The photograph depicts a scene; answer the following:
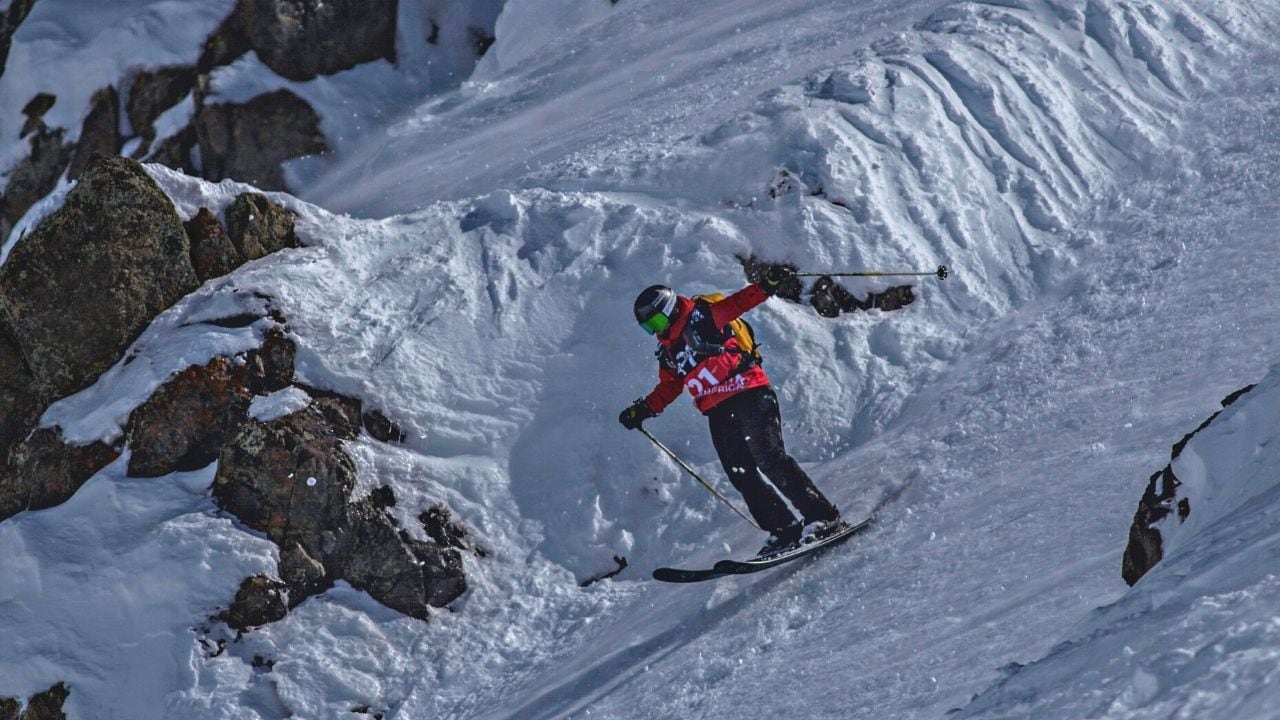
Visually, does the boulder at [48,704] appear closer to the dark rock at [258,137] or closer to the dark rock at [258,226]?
the dark rock at [258,226]

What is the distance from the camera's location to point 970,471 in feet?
28.2

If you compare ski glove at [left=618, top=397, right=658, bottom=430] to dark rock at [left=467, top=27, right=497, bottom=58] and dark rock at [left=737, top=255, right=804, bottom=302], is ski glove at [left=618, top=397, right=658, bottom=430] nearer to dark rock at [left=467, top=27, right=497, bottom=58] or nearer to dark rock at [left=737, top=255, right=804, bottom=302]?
dark rock at [left=737, top=255, right=804, bottom=302]

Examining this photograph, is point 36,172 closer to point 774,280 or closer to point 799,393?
point 799,393

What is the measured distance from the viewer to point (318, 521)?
8672 mm

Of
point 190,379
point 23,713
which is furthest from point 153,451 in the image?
point 23,713

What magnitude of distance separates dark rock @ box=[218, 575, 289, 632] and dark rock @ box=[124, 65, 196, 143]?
8.64m

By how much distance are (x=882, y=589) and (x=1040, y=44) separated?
746cm

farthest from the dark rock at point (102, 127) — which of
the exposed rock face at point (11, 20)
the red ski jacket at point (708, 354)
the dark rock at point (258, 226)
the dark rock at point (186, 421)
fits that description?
the red ski jacket at point (708, 354)

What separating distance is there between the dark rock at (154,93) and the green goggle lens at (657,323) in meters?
9.27

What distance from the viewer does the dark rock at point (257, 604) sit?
837cm

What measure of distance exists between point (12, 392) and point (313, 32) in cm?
754

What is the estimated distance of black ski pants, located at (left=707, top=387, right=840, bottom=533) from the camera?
8.38 metres

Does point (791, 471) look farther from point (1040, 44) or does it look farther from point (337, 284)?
point (1040, 44)

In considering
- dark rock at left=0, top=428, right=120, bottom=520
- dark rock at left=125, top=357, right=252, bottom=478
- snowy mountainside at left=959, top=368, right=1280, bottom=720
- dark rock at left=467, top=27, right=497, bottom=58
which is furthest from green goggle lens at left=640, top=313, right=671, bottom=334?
dark rock at left=467, top=27, right=497, bottom=58
